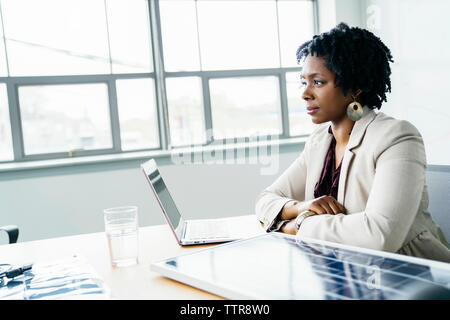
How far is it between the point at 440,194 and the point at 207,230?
0.76m

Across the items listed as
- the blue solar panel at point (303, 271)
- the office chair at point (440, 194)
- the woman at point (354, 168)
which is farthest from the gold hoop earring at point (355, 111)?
the blue solar panel at point (303, 271)

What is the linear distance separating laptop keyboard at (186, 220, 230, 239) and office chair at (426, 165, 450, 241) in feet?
2.20

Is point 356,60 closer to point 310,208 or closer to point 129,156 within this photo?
point 310,208

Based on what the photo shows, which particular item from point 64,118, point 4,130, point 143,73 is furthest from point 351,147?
point 4,130

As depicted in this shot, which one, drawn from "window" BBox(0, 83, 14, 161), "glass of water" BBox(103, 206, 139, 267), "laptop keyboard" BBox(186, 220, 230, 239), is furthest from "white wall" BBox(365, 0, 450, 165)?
"window" BBox(0, 83, 14, 161)

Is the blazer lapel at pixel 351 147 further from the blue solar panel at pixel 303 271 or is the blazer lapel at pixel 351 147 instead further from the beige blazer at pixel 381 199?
the blue solar panel at pixel 303 271

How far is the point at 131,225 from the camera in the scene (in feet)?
3.46

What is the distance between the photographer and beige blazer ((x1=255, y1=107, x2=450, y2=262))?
1.12 m

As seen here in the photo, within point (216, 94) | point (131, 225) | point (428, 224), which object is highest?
point (216, 94)

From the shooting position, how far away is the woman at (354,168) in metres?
1.14

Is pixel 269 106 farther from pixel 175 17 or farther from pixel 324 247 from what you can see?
pixel 324 247

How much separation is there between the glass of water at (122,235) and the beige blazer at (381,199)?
47cm

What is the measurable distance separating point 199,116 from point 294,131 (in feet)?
2.94
